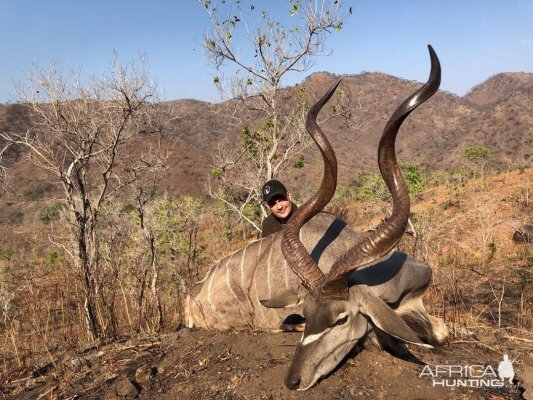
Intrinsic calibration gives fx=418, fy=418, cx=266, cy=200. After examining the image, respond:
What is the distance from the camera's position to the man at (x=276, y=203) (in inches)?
165

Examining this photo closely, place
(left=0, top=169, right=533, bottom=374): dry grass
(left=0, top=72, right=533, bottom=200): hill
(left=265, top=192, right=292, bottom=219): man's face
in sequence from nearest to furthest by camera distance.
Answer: (left=265, top=192, right=292, bottom=219): man's face
(left=0, top=169, right=533, bottom=374): dry grass
(left=0, top=72, right=533, bottom=200): hill

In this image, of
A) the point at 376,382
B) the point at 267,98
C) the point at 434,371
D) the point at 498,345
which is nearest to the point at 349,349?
the point at 376,382

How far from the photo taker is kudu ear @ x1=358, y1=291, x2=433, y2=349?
103 inches

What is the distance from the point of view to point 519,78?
Result: 8856 centimetres

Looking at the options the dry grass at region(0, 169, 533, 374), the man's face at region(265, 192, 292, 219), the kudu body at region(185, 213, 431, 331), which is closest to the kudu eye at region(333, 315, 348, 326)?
the kudu body at region(185, 213, 431, 331)

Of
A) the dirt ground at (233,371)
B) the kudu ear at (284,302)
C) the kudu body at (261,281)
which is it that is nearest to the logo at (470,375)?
the dirt ground at (233,371)

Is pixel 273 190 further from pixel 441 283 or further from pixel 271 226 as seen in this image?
pixel 441 283

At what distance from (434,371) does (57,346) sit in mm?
4130

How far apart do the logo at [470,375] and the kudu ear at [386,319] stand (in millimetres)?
435

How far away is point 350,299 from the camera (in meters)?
2.97

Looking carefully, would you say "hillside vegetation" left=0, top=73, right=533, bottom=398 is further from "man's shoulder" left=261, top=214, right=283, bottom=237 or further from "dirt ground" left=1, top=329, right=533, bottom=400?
"man's shoulder" left=261, top=214, right=283, bottom=237

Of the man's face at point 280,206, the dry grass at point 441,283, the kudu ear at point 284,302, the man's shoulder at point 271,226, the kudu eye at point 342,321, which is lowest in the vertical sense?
the dry grass at point 441,283

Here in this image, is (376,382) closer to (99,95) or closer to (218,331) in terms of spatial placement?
(218,331)

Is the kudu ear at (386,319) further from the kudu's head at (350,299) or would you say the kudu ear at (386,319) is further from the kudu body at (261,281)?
the kudu body at (261,281)
